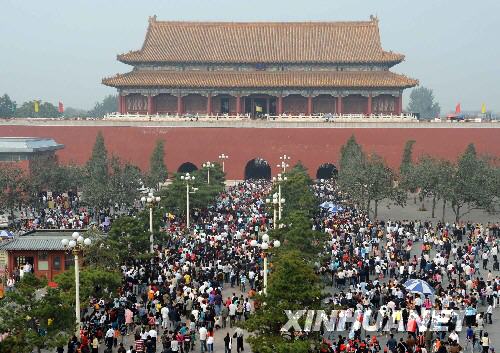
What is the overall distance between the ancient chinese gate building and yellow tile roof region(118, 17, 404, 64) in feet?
0.25

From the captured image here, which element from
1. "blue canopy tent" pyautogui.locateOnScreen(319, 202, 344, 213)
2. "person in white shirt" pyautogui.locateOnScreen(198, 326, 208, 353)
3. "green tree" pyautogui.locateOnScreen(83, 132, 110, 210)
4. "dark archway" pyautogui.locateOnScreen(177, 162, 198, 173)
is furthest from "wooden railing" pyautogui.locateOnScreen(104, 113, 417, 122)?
"person in white shirt" pyautogui.locateOnScreen(198, 326, 208, 353)

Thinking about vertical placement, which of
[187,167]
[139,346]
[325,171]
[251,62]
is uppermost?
[251,62]

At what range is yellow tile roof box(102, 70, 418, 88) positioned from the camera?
60312 millimetres

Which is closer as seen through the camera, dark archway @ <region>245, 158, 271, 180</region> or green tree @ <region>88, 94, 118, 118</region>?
dark archway @ <region>245, 158, 271, 180</region>

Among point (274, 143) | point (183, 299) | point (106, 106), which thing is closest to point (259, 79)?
point (274, 143)

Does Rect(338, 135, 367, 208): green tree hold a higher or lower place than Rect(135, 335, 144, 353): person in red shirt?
higher

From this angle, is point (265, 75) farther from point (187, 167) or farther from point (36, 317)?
point (36, 317)

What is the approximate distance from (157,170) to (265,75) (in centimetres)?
1556

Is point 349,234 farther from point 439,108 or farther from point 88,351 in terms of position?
point 439,108

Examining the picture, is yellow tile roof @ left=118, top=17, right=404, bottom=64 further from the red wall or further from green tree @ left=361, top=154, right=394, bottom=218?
green tree @ left=361, top=154, right=394, bottom=218

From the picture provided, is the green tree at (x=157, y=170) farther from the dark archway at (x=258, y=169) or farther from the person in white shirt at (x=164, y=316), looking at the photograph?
the person in white shirt at (x=164, y=316)

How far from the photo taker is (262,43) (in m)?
64.6

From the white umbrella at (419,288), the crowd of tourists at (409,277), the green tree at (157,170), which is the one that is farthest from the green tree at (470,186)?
the green tree at (157,170)

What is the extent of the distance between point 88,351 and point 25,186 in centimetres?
2233
